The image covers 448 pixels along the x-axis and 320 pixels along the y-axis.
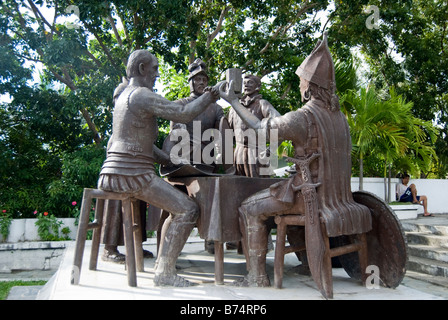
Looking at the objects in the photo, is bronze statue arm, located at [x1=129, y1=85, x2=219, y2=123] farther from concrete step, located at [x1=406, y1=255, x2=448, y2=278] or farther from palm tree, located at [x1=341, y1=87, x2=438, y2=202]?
palm tree, located at [x1=341, y1=87, x2=438, y2=202]

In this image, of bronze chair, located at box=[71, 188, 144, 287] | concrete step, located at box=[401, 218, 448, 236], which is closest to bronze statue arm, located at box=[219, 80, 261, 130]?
bronze chair, located at box=[71, 188, 144, 287]

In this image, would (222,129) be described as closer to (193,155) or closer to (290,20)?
(193,155)

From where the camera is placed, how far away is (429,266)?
551 centimetres

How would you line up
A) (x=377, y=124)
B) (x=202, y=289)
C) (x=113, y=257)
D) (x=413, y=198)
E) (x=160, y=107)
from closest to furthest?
1. (x=202, y=289)
2. (x=160, y=107)
3. (x=113, y=257)
4. (x=377, y=124)
5. (x=413, y=198)

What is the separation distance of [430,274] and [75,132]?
742 cm

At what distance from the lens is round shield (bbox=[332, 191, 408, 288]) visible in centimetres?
355

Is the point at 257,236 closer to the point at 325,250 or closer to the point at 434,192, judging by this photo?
the point at 325,250

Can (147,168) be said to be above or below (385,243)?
above

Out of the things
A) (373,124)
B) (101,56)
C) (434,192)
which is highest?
(101,56)

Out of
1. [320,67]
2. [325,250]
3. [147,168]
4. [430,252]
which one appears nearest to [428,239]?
[430,252]

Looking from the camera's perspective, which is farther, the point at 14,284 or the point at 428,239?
the point at 428,239
